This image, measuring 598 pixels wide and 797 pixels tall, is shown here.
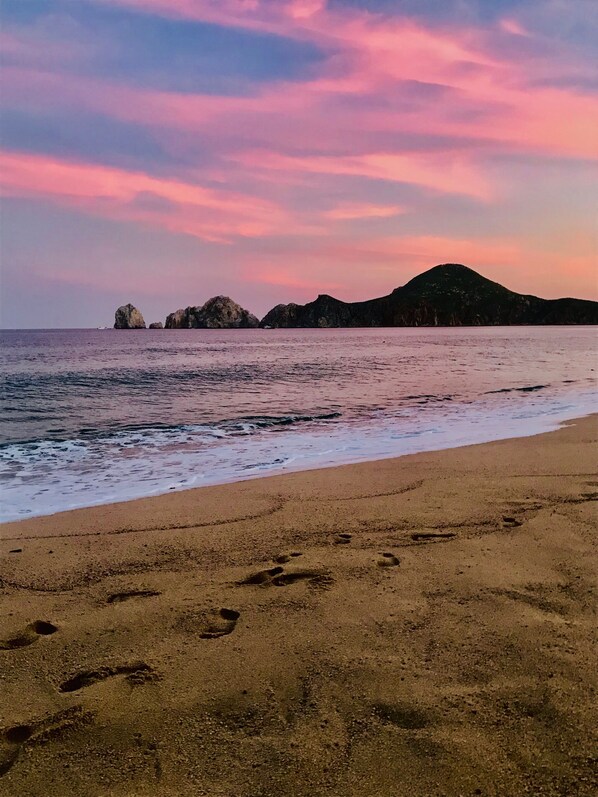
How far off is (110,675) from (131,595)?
999mm

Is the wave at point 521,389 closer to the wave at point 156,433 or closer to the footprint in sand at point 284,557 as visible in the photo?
the wave at point 156,433

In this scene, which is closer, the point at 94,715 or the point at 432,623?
the point at 94,715

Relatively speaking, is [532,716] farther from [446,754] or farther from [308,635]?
[308,635]

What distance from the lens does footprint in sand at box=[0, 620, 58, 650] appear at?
3.37 metres

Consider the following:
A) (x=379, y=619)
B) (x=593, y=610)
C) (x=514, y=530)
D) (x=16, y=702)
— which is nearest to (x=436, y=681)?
(x=379, y=619)

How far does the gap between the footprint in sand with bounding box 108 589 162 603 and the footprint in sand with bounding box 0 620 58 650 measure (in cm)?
46

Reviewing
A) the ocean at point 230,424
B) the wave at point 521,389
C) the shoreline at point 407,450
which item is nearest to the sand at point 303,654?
the shoreline at point 407,450

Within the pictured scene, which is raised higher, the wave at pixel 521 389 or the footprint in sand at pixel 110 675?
the wave at pixel 521 389

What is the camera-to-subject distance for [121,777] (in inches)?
92.2

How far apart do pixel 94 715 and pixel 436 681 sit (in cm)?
179

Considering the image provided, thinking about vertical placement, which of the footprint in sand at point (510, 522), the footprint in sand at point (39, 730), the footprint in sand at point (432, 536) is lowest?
the footprint in sand at point (39, 730)

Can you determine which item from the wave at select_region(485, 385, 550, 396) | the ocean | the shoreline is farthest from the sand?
the wave at select_region(485, 385, 550, 396)

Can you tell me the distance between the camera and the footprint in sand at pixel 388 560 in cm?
441

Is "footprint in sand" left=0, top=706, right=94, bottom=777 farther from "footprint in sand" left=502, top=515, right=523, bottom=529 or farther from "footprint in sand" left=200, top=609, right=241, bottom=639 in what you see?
"footprint in sand" left=502, top=515, right=523, bottom=529
